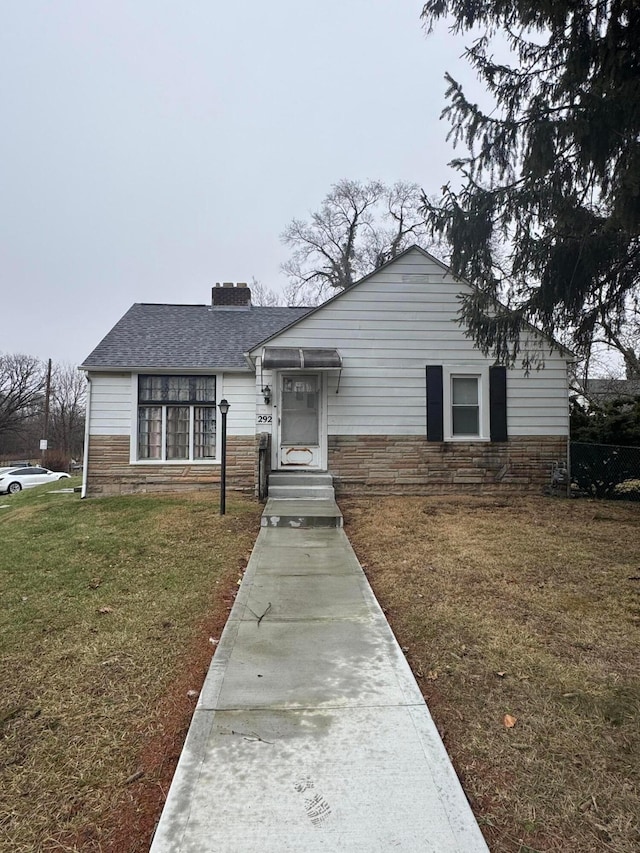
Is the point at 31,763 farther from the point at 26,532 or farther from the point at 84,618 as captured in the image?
the point at 26,532

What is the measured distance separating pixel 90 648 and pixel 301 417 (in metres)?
7.02

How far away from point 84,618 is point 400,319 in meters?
8.06

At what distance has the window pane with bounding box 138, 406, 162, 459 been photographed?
36.8 feet

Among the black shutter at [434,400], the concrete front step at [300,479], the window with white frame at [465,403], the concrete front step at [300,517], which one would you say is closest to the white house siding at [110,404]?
the concrete front step at [300,479]

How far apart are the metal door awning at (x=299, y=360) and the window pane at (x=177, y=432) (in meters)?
3.10

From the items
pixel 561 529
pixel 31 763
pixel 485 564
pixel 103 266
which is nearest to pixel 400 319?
pixel 561 529

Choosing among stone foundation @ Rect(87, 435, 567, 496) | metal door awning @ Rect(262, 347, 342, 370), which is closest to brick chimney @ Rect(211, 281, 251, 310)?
metal door awning @ Rect(262, 347, 342, 370)

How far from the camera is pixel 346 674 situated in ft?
9.38

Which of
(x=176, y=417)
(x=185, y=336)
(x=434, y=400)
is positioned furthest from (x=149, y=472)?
(x=434, y=400)

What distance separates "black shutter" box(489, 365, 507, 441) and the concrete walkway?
7.26 metres

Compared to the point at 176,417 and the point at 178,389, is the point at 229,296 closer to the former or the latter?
the point at 178,389

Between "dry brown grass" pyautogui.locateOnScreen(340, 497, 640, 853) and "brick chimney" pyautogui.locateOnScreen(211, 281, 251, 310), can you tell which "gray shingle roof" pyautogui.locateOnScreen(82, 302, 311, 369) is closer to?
"brick chimney" pyautogui.locateOnScreen(211, 281, 251, 310)

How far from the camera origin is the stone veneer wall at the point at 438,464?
32.7 feet

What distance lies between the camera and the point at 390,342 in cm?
1004
